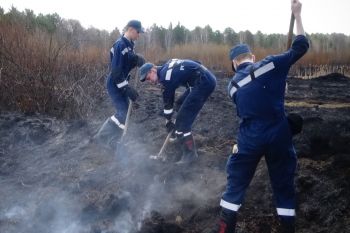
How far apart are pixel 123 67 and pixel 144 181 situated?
190 cm

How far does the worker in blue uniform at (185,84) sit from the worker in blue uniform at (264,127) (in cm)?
202

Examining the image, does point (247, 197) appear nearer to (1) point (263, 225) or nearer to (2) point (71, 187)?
(1) point (263, 225)

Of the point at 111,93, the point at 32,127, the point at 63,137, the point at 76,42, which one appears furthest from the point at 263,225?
the point at 76,42

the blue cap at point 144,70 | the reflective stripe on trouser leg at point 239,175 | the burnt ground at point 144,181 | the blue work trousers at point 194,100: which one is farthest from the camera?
the blue work trousers at point 194,100

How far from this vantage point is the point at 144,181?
5.89 metres

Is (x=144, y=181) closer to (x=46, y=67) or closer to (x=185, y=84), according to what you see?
(x=185, y=84)

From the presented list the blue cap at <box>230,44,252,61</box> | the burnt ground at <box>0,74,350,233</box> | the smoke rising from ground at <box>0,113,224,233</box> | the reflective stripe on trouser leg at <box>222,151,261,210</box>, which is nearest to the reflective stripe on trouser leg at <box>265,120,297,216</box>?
the reflective stripe on trouser leg at <box>222,151,261,210</box>

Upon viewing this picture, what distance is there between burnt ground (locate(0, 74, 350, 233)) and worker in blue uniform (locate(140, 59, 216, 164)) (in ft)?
1.37

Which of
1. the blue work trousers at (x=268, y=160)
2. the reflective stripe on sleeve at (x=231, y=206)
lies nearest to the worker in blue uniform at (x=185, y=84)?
the blue work trousers at (x=268, y=160)

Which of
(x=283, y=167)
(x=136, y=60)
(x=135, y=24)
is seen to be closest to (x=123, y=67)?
(x=136, y=60)

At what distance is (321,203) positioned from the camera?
15.3 feet

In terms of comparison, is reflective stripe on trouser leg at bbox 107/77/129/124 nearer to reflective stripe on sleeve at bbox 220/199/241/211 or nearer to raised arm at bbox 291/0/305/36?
reflective stripe on sleeve at bbox 220/199/241/211

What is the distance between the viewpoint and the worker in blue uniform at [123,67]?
6.33 metres

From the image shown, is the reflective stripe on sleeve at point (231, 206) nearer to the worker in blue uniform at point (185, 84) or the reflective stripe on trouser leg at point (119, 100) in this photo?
the worker in blue uniform at point (185, 84)
